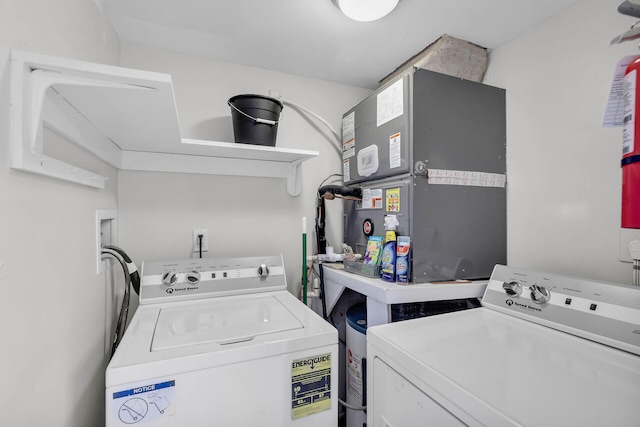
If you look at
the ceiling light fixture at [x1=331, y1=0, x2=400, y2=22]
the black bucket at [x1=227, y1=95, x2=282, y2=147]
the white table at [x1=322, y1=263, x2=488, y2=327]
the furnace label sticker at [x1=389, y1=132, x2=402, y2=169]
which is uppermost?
the ceiling light fixture at [x1=331, y1=0, x2=400, y2=22]

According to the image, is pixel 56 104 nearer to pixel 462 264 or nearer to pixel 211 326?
pixel 211 326

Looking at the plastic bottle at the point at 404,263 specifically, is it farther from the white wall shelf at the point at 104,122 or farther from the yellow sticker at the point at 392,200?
the white wall shelf at the point at 104,122

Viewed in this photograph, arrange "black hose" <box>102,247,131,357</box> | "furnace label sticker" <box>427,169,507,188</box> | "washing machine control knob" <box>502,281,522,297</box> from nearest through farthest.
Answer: "washing machine control knob" <box>502,281,522,297</box> < "black hose" <box>102,247,131,357</box> < "furnace label sticker" <box>427,169,507,188</box>

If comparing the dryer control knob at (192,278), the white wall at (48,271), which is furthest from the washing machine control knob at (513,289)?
the white wall at (48,271)

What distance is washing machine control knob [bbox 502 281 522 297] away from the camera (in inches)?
48.0

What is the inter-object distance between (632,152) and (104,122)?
1692 millimetres

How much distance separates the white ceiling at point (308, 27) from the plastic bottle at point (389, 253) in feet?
3.44

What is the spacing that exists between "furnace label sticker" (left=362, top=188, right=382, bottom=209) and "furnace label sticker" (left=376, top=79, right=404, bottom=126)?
1.28ft

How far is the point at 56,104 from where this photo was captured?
868 mm

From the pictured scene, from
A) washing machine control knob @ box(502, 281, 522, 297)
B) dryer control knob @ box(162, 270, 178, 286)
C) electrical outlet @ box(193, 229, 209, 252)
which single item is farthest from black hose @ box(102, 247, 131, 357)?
washing machine control knob @ box(502, 281, 522, 297)

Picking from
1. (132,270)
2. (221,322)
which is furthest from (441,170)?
(132,270)

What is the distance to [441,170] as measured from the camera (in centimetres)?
146

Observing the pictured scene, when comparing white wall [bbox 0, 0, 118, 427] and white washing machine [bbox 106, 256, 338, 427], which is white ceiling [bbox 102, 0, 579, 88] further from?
white washing machine [bbox 106, 256, 338, 427]

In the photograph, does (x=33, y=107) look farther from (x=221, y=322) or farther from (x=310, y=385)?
(x=310, y=385)
